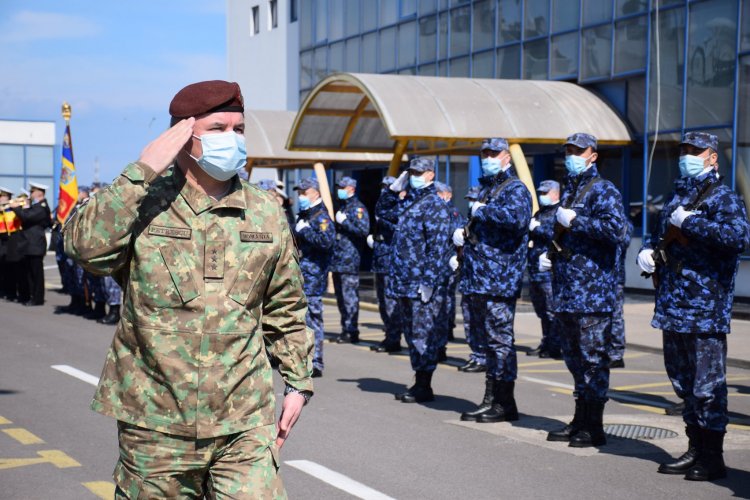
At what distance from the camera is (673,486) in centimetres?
637

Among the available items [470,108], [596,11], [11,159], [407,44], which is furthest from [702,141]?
[11,159]

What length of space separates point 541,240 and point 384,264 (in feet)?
7.24

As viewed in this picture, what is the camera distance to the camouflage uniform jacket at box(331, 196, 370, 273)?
13844 mm

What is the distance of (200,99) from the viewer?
3.37 meters

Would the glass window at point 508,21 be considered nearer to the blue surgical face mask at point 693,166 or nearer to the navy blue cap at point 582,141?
the navy blue cap at point 582,141

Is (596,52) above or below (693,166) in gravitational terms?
above

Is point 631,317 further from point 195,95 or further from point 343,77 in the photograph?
point 195,95

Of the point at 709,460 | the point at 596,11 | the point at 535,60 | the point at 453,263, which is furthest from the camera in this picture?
the point at 535,60

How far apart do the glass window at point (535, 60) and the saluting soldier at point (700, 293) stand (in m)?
16.7

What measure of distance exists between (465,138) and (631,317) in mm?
4231

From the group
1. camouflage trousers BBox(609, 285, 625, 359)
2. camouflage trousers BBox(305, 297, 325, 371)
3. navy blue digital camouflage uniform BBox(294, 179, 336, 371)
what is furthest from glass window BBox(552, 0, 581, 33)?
camouflage trousers BBox(305, 297, 325, 371)

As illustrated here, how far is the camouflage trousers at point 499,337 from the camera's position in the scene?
8.26 meters

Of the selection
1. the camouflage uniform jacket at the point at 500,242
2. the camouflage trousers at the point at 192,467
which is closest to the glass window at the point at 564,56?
the camouflage uniform jacket at the point at 500,242

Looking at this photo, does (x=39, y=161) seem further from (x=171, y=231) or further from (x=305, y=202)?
(x=171, y=231)
